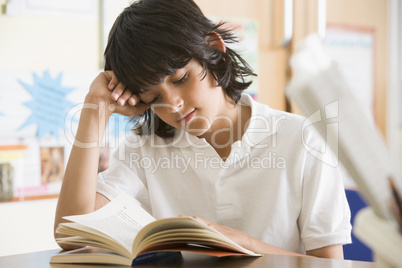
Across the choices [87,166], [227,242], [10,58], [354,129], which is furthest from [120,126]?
[354,129]

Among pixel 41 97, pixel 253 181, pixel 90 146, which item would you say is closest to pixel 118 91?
pixel 90 146

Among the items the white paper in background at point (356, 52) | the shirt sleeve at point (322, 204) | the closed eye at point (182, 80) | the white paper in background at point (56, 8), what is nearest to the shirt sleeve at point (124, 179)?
the closed eye at point (182, 80)

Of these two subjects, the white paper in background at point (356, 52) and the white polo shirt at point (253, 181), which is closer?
the white polo shirt at point (253, 181)

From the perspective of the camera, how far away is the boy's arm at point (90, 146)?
1.01 meters

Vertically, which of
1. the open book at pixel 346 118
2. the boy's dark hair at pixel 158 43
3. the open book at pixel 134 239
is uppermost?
the boy's dark hair at pixel 158 43

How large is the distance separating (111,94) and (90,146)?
0.13 metres

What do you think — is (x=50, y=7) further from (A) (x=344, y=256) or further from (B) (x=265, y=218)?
(A) (x=344, y=256)

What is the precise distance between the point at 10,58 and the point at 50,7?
222 millimetres

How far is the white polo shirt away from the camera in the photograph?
3.31ft

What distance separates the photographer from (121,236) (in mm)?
763

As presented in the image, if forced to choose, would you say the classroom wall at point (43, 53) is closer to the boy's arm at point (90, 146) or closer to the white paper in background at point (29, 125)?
the white paper in background at point (29, 125)

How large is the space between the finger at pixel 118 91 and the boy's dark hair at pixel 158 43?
19mm

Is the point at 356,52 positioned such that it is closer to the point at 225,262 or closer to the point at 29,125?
the point at 29,125

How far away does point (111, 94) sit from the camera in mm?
1099
